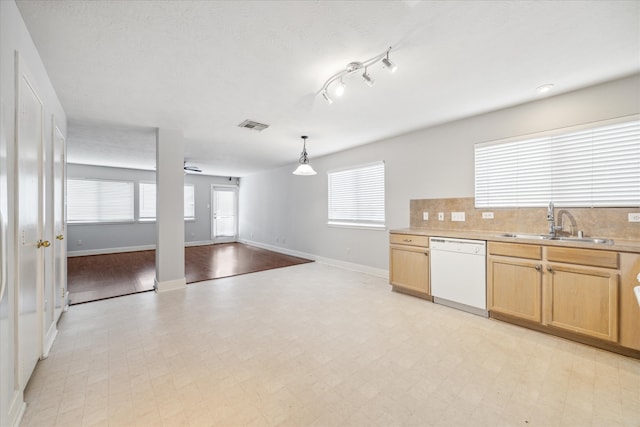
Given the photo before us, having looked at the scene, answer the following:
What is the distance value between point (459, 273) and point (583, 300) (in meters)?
1.05

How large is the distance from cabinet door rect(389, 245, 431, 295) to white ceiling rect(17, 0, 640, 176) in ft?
6.06

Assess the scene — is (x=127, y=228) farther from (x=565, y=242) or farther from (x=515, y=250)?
(x=565, y=242)

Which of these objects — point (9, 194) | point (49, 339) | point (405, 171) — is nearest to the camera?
point (9, 194)

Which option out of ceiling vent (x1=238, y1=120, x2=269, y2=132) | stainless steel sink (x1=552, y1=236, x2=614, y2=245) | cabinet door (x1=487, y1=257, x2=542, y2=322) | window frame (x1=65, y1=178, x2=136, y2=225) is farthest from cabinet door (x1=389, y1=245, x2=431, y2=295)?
window frame (x1=65, y1=178, x2=136, y2=225)

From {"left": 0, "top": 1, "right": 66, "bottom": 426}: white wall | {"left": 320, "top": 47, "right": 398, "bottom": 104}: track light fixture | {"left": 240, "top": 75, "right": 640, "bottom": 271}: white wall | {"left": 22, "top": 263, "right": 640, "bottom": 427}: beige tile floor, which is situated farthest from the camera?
{"left": 240, "top": 75, "right": 640, "bottom": 271}: white wall

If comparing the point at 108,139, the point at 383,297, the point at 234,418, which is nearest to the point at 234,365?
the point at 234,418

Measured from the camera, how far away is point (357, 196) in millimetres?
5207

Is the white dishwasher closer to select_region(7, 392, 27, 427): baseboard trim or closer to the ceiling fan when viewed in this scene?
select_region(7, 392, 27, 427): baseboard trim

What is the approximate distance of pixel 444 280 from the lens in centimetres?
325

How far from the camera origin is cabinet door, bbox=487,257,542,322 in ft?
8.43

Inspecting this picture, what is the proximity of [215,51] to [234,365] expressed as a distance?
2514mm

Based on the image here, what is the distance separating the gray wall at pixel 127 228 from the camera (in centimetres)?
690

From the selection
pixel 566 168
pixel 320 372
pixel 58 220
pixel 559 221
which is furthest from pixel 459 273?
pixel 58 220

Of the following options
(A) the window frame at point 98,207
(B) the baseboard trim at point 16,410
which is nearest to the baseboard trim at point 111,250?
(A) the window frame at point 98,207
